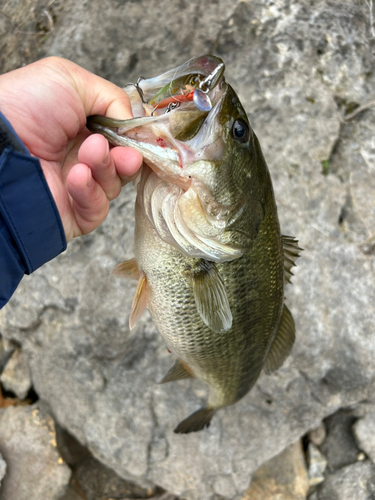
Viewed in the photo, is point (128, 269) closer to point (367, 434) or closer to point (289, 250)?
point (289, 250)

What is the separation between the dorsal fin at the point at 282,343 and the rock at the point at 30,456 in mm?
1879

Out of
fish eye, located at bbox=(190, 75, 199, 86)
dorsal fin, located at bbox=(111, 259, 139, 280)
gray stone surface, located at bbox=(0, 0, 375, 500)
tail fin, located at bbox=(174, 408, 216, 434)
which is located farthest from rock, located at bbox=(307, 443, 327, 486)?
fish eye, located at bbox=(190, 75, 199, 86)

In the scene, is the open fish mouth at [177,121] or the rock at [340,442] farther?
the rock at [340,442]

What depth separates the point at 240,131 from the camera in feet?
4.07

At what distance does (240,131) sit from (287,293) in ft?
4.98

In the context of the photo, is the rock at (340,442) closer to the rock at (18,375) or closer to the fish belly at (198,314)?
the fish belly at (198,314)

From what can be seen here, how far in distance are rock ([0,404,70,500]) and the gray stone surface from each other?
0.95 feet

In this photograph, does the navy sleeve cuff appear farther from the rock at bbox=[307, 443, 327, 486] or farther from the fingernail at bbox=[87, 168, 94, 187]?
the rock at bbox=[307, 443, 327, 486]

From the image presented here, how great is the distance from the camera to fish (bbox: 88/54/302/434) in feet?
3.82

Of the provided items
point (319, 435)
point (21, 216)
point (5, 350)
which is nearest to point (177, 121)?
point (21, 216)

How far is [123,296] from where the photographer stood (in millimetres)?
2449

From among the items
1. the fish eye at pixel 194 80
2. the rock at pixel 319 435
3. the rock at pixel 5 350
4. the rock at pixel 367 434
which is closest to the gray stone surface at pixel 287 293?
the rock at pixel 5 350

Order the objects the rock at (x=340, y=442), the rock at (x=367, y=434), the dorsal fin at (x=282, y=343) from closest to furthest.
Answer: the dorsal fin at (x=282, y=343), the rock at (x=367, y=434), the rock at (x=340, y=442)

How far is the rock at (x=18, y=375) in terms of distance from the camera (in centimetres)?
282
